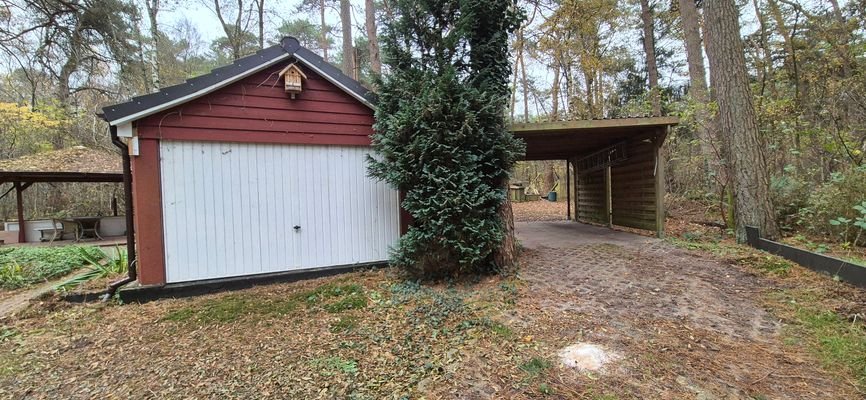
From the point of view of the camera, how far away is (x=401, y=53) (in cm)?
474

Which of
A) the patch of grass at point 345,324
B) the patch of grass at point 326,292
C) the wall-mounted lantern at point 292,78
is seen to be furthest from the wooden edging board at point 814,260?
the wall-mounted lantern at point 292,78

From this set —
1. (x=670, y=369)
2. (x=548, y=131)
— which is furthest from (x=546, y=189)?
(x=670, y=369)

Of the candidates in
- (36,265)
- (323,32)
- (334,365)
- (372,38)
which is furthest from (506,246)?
(323,32)

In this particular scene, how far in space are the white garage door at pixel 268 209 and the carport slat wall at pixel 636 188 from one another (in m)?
4.91

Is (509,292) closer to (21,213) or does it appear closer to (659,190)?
(659,190)

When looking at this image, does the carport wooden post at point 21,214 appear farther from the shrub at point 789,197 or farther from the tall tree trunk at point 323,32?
the shrub at point 789,197

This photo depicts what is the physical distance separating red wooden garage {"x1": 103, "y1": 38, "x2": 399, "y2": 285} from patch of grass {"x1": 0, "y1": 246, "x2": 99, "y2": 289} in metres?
2.95

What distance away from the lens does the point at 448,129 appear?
4.17m

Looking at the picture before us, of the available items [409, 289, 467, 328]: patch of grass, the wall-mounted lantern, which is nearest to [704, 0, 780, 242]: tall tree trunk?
[409, 289, 467, 328]: patch of grass

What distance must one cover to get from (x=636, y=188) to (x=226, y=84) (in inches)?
297

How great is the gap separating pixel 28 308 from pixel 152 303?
1.41 m

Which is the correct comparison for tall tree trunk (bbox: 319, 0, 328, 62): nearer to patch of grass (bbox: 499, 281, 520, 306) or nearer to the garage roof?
the garage roof

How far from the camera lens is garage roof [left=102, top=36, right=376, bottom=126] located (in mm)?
4125

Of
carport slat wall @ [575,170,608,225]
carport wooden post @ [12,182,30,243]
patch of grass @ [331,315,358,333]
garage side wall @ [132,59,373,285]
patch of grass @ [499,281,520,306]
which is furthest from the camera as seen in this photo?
carport wooden post @ [12,182,30,243]
